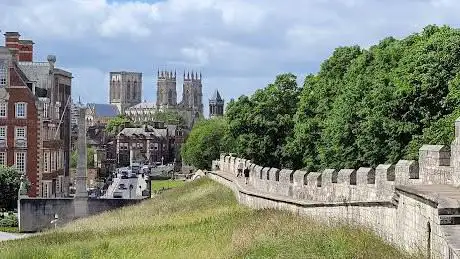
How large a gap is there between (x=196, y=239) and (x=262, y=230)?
4176 mm

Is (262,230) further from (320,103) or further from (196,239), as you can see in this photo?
(320,103)

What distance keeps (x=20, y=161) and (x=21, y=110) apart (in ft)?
14.1

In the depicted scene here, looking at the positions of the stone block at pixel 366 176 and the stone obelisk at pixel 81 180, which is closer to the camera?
the stone block at pixel 366 176

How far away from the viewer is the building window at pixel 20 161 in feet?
281

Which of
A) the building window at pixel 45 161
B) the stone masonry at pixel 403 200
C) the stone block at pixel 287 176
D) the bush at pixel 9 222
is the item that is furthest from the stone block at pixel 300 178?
the building window at pixel 45 161

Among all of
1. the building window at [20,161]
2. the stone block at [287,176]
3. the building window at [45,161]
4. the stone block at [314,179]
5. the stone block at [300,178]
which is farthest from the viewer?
the building window at [45,161]

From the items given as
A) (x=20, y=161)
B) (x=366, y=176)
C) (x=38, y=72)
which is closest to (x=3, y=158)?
(x=20, y=161)

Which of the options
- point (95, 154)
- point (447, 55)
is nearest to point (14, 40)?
point (447, 55)

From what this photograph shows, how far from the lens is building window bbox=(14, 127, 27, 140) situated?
281 feet

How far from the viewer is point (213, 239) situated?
27.5 m

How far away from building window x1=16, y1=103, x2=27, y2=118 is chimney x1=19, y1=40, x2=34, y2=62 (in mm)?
11622

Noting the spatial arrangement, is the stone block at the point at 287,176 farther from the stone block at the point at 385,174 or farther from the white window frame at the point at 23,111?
the white window frame at the point at 23,111

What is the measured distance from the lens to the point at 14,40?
8850 cm

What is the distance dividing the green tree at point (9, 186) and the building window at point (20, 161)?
658 centimetres
